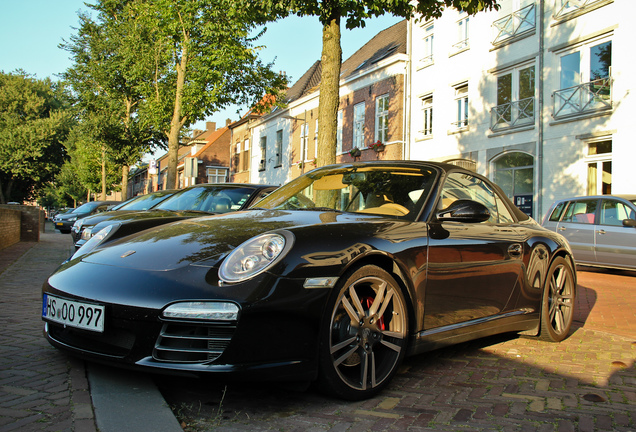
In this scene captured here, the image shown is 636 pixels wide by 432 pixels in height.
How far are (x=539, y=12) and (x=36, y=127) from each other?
3988cm

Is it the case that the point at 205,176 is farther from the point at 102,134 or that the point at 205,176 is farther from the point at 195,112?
the point at 195,112

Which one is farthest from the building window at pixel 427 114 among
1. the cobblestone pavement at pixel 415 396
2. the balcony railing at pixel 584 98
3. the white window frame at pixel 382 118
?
the cobblestone pavement at pixel 415 396

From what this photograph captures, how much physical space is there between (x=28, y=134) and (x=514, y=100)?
128ft

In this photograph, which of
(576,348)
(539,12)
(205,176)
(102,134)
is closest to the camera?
(576,348)

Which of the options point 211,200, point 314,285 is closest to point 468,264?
point 314,285

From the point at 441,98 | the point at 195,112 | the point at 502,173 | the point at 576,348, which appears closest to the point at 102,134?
the point at 195,112

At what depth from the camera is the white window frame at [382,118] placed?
942 inches

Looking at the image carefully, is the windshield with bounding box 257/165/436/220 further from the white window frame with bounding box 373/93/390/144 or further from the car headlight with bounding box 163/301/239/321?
the white window frame with bounding box 373/93/390/144

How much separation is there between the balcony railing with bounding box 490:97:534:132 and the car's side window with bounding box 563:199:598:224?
6791 millimetres

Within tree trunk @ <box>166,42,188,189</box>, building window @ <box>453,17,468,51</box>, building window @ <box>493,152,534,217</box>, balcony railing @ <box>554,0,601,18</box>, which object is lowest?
building window @ <box>493,152,534,217</box>

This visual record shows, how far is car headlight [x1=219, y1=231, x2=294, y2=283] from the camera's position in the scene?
8.77 feet

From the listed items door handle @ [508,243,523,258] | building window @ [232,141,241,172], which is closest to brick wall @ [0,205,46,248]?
door handle @ [508,243,523,258]

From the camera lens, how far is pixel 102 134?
2838 cm

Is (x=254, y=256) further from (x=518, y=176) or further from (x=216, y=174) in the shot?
(x=216, y=174)
